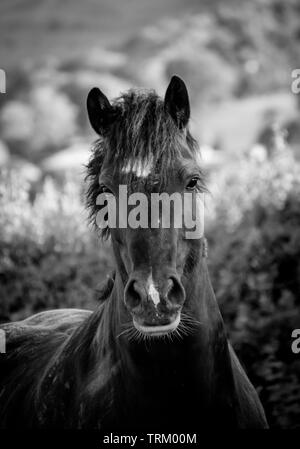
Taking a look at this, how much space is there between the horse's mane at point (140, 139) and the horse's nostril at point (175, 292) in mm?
464

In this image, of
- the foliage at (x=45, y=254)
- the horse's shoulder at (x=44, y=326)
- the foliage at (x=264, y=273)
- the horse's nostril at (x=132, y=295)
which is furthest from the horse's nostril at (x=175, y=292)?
the foliage at (x=45, y=254)

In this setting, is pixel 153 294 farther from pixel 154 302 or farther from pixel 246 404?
pixel 246 404

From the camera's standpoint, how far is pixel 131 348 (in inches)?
94.0

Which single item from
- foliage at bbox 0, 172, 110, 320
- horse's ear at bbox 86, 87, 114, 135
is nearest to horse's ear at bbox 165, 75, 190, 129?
horse's ear at bbox 86, 87, 114, 135

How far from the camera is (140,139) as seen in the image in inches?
91.3

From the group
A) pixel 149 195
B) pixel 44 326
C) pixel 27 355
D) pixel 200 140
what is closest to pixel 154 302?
pixel 149 195

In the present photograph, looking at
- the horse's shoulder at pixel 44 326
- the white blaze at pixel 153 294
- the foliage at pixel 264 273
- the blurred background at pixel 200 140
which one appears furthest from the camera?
the blurred background at pixel 200 140

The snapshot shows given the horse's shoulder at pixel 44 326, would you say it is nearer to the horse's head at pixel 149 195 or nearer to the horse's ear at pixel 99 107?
the horse's head at pixel 149 195

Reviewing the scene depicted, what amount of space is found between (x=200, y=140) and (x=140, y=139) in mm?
4013

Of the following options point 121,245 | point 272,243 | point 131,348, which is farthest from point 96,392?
point 272,243

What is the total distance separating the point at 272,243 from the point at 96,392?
3846 millimetres

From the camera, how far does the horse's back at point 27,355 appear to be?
3108mm

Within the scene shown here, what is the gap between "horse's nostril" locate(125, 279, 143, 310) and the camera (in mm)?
2029
